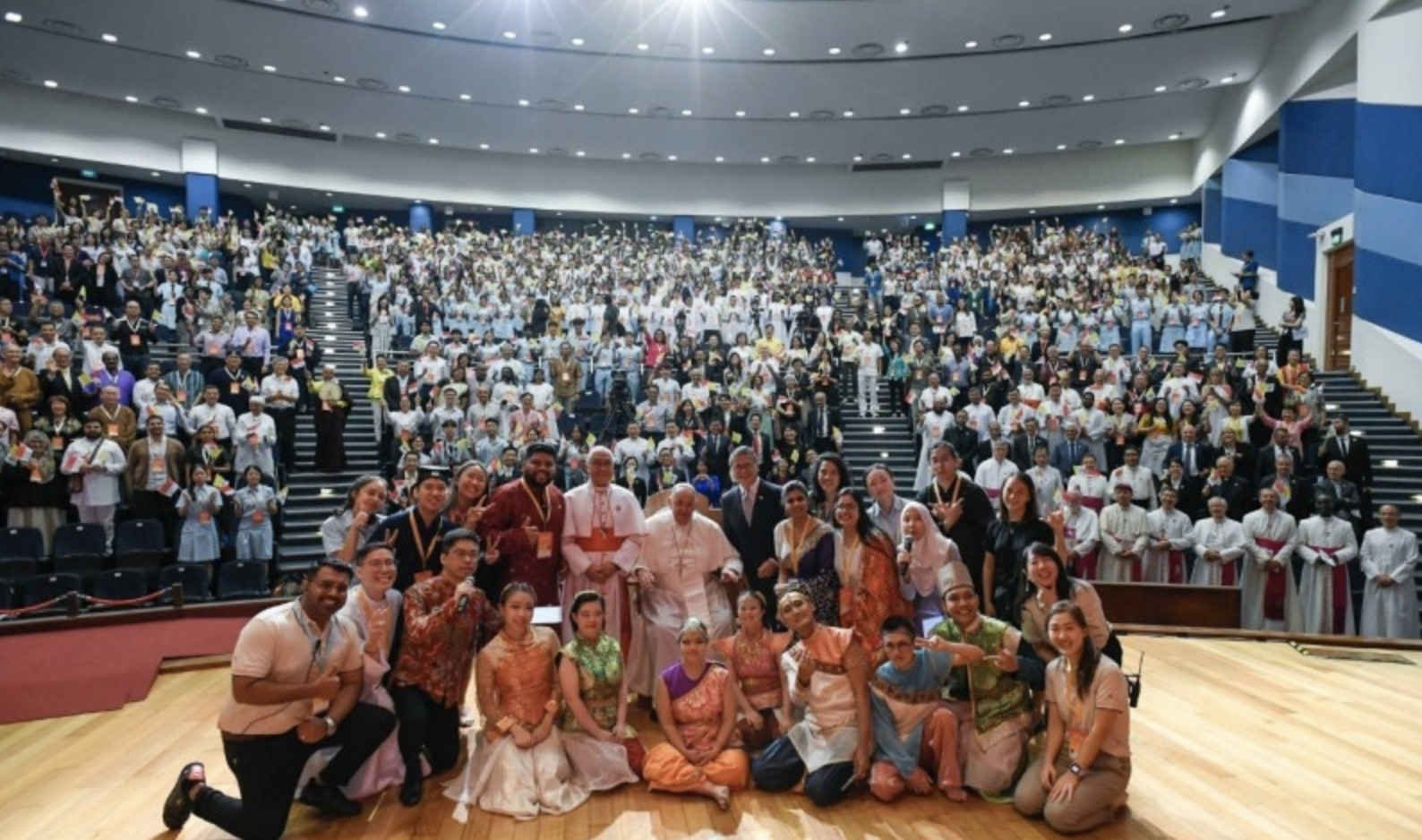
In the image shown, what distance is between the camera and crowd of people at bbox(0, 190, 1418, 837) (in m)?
3.99

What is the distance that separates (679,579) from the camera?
5.12 m

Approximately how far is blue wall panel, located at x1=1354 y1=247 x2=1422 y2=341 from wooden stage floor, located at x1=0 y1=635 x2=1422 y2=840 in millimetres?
7007

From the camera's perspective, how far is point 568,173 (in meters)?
23.6

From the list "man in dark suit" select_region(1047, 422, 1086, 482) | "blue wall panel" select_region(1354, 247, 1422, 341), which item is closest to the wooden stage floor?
"man in dark suit" select_region(1047, 422, 1086, 482)

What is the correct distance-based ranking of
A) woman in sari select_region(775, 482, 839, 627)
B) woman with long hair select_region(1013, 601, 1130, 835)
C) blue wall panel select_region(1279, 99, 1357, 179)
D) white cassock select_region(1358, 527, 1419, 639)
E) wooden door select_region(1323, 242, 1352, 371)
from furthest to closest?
blue wall panel select_region(1279, 99, 1357, 179)
wooden door select_region(1323, 242, 1352, 371)
white cassock select_region(1358, 527, 1419, 639)
woman in sari select_region(775, 482, 839, 627)
woman with long hair select_region(1013, 601, 1130, 835)

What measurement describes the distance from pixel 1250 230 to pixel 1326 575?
12028 millimetres

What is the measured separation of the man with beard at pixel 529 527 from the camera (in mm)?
4980

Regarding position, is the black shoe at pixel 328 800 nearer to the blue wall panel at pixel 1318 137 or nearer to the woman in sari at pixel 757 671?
the woman in sari at pixel 757 671

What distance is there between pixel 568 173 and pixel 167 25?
1038cm

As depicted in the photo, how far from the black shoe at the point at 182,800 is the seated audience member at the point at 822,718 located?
2.40m

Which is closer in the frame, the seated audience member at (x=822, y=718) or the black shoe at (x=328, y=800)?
the black shoe at (x=328, y=800)

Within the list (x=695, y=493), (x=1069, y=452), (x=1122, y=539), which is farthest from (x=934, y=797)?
(x=1069, y=452)

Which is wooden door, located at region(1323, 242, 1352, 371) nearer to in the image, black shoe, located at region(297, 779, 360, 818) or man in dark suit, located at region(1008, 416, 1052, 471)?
man in dark suit, located at region(1008, 416, 1052, 471)

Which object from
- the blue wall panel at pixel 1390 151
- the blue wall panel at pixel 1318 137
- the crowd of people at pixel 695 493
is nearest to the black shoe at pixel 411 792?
the crowd of people at pixel 695 493
